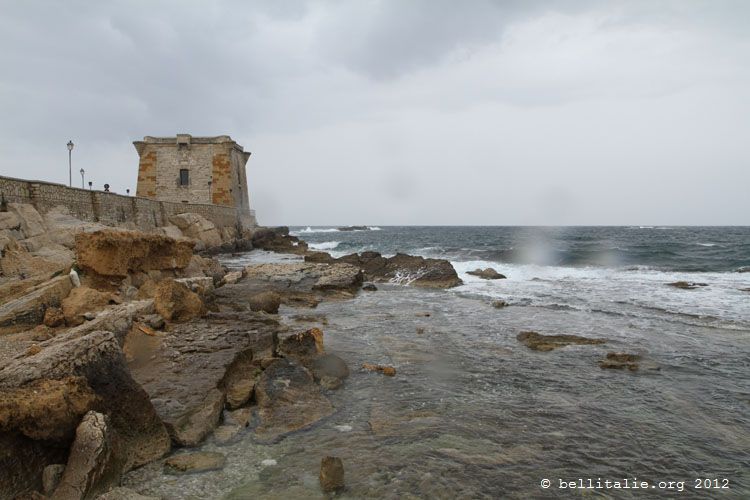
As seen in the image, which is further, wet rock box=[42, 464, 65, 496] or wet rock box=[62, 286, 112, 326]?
wet rock box=[62, 286, 112, 326]

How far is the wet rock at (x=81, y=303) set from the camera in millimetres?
6695

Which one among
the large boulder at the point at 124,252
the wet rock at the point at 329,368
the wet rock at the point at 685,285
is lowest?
the wet rock at the point at 685,285

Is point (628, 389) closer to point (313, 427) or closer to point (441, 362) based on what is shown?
point (441, 362)

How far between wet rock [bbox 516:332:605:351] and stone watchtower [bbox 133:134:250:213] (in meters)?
25.1

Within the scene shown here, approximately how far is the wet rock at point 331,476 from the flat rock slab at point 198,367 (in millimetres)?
1435

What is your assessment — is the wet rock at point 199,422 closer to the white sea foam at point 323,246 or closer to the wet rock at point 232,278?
the wet rock at point 232,278

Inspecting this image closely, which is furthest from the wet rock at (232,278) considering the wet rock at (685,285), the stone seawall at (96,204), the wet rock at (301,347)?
the wet rock at (685,285)

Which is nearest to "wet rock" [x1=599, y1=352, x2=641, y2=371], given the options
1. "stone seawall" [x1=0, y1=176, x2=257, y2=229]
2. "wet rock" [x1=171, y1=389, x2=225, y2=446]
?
"wet rock" [x1=171, y1=389, x2=225, y2=446]

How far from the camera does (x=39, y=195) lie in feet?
42.9

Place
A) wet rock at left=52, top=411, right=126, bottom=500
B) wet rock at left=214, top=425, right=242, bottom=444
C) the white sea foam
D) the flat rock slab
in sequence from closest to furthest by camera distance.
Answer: wet rock at left=52, top=411, right=126, bottom=500 → wet rock at left=214, top=425, right=242, bottom=444 → the flat rock slab → the white sea foam

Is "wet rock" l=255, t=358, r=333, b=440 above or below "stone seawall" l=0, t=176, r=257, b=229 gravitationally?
below

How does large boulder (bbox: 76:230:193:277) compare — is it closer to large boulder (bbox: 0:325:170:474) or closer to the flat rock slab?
the flat rock slab

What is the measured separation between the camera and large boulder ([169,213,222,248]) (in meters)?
23.2

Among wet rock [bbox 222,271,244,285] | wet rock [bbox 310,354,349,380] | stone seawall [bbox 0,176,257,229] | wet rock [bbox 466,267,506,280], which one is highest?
stone seawall [bbox 0,176,257,229]
